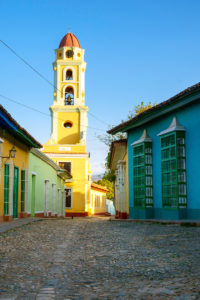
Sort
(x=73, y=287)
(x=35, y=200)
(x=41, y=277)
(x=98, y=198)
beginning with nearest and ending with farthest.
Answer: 1. (x=73, y=287)
2. (x=41, y=277)
3. (x=35, y=200)
4. (x=98, y=198)

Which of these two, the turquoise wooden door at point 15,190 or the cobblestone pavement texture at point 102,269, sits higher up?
the turquoise wooden door at point 15,190

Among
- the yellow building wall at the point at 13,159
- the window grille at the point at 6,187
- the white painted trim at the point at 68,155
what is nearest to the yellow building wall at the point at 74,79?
the white painted trim at the point at 68,155

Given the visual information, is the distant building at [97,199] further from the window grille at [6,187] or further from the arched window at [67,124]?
the window grille at [6,187]

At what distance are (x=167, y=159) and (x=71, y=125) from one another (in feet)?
90.1

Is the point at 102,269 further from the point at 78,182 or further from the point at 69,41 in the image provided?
the point at 69,41

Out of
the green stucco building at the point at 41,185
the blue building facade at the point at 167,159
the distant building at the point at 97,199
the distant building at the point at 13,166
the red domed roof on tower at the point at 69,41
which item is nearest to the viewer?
the blue building facade at the point at 167,159

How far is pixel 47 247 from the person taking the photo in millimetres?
6281

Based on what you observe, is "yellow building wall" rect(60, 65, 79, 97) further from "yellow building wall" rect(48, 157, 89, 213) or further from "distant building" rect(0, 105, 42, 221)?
"distant building" rect(0, 105, 42, 221)

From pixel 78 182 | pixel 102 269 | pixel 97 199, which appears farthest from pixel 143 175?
pixel 97 199

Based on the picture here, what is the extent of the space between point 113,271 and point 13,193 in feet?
35.9

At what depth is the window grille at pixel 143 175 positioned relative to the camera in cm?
1332

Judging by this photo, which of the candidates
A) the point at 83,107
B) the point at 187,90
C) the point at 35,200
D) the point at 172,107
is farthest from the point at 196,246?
the point at 83,107

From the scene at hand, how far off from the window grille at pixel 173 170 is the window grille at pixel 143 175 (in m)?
1.07

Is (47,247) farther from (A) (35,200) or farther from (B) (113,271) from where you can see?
(A) (35,200)
